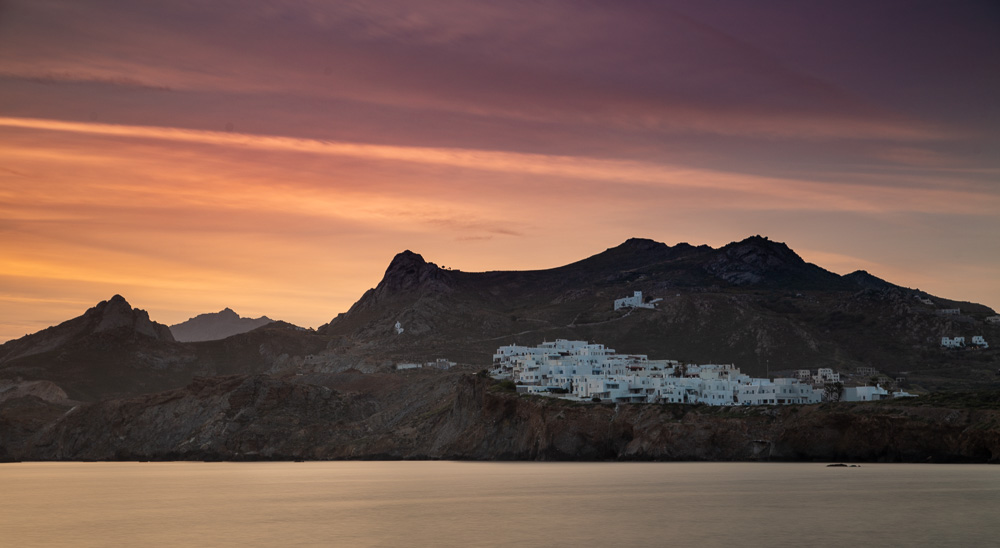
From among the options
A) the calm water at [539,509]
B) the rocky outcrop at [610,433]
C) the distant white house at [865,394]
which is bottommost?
the calm water at [539,509]

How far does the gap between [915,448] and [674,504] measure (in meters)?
64.3

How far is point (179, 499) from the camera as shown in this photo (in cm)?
9881

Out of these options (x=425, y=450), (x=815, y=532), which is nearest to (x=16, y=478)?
(x=425, y=450)

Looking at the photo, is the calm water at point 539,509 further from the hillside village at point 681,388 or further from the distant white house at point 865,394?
the hillside village at point 681,388

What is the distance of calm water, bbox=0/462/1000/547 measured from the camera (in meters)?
61.8

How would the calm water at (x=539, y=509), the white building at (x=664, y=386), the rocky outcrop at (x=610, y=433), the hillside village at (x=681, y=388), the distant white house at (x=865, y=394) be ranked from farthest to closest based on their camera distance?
the white building at (x=664, y=386), the hillside village at (x=681, y=388), the distant white house at (x=865, y=394), the rocky outcrop at (x=610, y=433), the calm water at (x=539, y=509)

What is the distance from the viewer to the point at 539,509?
7912 centimetres

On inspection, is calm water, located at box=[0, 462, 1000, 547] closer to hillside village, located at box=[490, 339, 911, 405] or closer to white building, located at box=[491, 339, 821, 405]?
hillside village, located at box=[490, 339, 911, 405]

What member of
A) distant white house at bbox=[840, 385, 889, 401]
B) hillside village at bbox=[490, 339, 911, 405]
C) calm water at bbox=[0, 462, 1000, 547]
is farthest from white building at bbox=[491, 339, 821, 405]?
calm water at bbox=[0, 462, 1000, 547]

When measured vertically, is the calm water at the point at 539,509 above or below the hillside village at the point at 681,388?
below

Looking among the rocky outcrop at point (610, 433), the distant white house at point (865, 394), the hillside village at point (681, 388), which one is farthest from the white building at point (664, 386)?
the rocky outcrop at point (610, 433)

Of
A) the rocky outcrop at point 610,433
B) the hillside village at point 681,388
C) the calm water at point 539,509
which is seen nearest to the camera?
the calm water at point 539,509

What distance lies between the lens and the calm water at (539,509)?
6175cm

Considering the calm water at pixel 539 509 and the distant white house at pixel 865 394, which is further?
the distant white house at pixel 865 394
